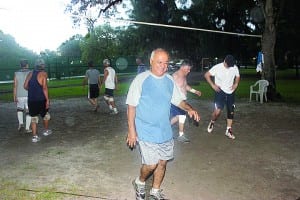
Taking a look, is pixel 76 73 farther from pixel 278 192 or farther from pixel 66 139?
pixel 278 192

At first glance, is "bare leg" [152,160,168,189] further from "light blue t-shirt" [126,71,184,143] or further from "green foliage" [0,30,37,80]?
"green foliage" [0,30,37,80]

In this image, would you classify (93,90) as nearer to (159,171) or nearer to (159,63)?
(159,171)

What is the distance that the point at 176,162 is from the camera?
7.00 metres

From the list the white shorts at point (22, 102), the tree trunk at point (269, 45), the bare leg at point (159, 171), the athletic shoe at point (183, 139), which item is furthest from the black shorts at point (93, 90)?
the bare leg at point (159, 171)

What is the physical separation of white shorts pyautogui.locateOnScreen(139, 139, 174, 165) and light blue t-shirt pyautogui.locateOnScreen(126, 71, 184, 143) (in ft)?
0.21

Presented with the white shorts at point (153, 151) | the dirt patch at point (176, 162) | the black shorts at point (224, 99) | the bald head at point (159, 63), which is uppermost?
the bald head at point (159, 63)

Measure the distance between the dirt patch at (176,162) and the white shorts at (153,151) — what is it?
0.81 meters

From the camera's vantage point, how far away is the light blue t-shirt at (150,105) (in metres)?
4.71

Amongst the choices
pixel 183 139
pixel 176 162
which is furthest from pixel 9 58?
pixel 176 162

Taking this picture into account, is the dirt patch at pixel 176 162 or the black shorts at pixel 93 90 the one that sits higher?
the black shorts at pixel 93 90

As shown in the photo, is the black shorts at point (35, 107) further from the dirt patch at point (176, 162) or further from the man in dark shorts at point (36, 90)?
the dirt patch at point (176, 162)

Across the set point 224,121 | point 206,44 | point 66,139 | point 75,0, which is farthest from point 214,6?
point 66,139

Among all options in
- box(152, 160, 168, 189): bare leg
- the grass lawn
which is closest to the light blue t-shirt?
box(152, 160, 168, 189): bare leg

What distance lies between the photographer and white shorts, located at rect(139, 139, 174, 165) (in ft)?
15.6
